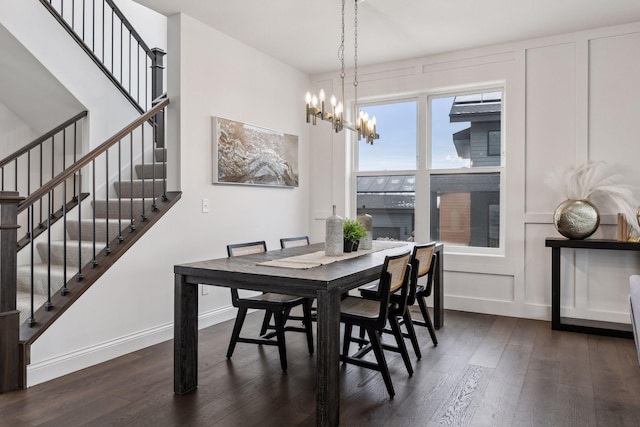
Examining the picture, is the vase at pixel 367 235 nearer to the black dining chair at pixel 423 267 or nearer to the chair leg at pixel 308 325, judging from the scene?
the black dining chair at pixel 423 267

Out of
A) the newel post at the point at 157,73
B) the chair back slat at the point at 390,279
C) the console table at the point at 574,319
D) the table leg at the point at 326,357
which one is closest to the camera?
the table leg at the point at 326,357

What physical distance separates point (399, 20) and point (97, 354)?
350 centimetres

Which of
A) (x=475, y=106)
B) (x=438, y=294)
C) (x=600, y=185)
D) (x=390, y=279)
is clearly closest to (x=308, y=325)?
(x=390, y=279)

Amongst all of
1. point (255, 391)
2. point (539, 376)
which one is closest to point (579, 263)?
point (539, 376)

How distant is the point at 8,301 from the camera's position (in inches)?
102

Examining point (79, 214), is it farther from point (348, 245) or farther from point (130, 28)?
point (130, 28)

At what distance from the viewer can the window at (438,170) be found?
4613 mm

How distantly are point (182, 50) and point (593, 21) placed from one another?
3.49 metres

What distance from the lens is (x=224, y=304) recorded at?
4.21 meters

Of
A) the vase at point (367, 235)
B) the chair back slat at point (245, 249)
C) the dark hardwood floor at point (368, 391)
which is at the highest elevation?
the vase at point (367, 235)

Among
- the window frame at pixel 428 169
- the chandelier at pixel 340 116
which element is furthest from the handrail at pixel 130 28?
the window frame at pixel 428 169

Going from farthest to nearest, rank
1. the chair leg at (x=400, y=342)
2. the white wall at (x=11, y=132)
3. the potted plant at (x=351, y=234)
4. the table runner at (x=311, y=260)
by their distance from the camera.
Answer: the white wall at (x=11, y=132) < the potted plant at (x=351, y=234) < the chair leg at (x=400, y=342) < the table runner at (x=311, y=260)

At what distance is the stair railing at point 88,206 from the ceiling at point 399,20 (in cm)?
95

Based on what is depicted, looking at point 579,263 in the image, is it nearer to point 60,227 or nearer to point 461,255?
point 461,255
